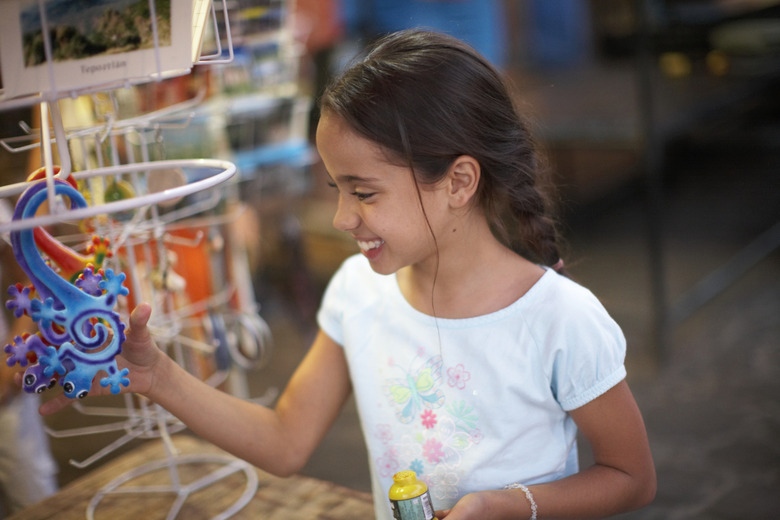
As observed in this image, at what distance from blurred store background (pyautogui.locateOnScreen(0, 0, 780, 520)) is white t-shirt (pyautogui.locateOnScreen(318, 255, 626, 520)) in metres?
0.16

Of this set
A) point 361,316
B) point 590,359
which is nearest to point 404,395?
point 361,316

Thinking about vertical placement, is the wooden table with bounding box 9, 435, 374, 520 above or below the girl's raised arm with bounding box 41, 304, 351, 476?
below

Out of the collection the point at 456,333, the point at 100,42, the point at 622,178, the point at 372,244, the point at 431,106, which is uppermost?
the point at 100,42

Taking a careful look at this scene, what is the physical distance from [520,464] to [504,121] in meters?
0.45

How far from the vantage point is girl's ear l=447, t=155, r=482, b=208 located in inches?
37.7

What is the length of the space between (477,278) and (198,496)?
535 millimetres

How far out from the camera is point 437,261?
1.04m

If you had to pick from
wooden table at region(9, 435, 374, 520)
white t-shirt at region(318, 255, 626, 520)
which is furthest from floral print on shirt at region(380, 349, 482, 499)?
wooden table at region(9, 435, 374, 520)

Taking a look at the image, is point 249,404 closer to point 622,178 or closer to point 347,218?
point 347,218

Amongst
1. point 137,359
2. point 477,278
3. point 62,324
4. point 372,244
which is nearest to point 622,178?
point 477,278

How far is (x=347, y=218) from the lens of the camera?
3.10 ft

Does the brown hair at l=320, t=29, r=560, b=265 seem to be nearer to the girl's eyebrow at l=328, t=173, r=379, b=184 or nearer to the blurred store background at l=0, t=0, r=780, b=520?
the girl's eyebrow at l=328, t=173, r=379, b=184

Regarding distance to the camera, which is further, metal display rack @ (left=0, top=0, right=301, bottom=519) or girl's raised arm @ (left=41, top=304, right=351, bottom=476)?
girl's raised arm @ (left=41, top=304, right=351, bottom=476)

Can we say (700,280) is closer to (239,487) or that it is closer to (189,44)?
(239,487)
